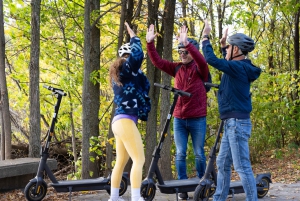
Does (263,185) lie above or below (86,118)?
below

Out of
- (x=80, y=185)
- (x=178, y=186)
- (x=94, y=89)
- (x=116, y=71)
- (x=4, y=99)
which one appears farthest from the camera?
(x=94, y=89)

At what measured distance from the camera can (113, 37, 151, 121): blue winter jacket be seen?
509 cm

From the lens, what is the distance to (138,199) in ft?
16.6

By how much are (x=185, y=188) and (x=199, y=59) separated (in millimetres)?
1620

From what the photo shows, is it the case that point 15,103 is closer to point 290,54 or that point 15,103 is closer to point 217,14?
point 217,14

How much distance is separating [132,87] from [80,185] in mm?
1607

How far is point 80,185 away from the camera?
19.5 ft

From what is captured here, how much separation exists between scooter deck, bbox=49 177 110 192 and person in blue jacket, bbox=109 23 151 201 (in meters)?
0.80

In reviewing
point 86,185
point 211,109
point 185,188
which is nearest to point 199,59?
point 185,188

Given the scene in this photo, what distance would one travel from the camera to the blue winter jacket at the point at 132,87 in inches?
201

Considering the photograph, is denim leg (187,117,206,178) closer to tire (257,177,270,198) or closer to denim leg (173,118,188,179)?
denim leg (173,118,188,179)

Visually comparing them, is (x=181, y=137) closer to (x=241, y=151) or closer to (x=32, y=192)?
(x=241, y=151)

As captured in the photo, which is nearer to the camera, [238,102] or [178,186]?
[238,102]

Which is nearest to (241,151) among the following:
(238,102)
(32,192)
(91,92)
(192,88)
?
(238,102)
